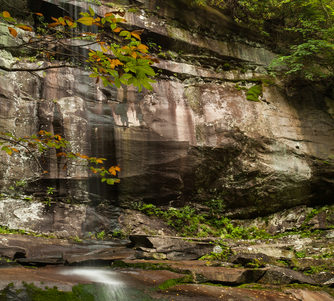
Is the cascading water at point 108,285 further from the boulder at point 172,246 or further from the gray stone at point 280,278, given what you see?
the gray stone at point 280,278

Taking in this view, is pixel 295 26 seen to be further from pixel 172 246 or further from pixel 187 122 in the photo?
pixel 172 246

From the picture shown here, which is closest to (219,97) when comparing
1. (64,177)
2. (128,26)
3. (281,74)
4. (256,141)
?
(256,141)

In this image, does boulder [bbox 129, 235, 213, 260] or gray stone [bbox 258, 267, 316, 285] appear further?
boulder [bbox 129, 235, 213, 260]

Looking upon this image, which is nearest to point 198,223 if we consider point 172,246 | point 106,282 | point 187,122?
point 172,246

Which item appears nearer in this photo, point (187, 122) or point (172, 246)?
point (172, 246)

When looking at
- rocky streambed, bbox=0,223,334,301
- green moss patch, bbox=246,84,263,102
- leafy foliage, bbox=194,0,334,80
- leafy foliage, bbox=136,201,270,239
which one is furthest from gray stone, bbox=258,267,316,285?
leafy foliage, bbox=194,0,334,80

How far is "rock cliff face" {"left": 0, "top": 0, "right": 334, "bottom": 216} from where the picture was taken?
8281 mm

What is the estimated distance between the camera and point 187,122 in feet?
30.6

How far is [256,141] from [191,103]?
2.37 metres

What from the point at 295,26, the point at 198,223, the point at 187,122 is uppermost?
the point at 295,26

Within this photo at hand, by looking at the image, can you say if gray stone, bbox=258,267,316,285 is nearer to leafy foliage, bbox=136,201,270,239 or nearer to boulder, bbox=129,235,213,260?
boulder, bbox=129,235,213,260

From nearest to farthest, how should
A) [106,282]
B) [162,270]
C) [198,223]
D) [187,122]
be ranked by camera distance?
[106,282], [162,270], [198,223], [187,122]

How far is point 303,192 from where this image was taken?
380 inches

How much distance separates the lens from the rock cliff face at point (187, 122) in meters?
8.28
